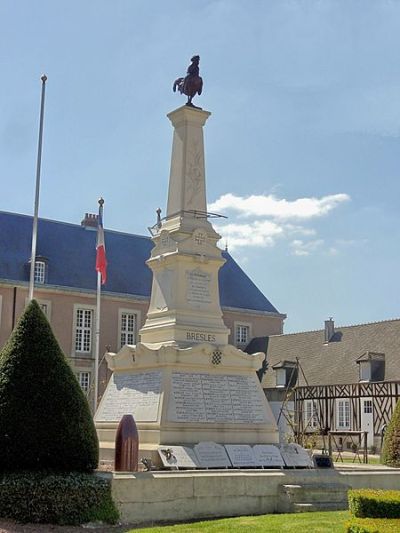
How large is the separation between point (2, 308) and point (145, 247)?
10.3 m

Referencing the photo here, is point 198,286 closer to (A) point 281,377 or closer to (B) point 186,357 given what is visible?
(B) point 186,357

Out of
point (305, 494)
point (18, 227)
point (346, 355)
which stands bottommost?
point (305, 494)

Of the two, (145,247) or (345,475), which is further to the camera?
(145,247)

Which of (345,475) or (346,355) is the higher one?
(346,355)

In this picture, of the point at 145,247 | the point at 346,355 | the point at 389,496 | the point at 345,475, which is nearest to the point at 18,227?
the point at 145,247

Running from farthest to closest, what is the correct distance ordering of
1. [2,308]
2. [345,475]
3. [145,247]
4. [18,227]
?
1. [145,247]
2. [18,227]
3. [2,308]
4. [345,475]

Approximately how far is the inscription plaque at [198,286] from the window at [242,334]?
27.6 m

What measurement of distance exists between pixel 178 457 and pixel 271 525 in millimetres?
3283

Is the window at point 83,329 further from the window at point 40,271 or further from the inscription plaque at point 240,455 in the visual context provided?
the inscription plaque at point 240,455

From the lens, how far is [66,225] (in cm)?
4034

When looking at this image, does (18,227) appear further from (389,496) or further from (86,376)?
(389,496)

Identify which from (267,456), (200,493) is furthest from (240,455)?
(200,493)

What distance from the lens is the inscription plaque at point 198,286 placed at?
49.1 feet

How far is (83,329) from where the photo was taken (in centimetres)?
3775
